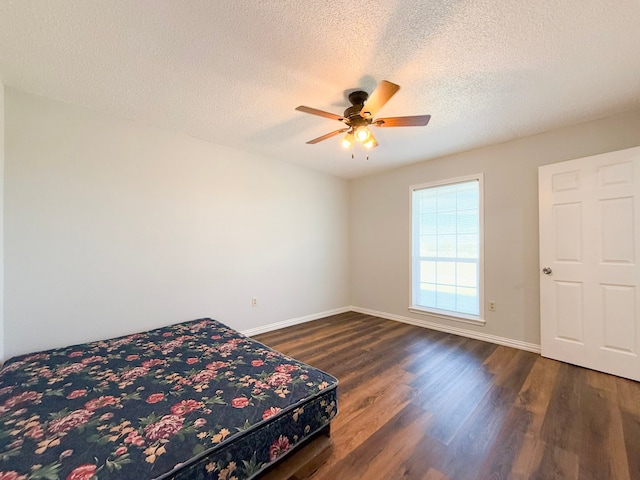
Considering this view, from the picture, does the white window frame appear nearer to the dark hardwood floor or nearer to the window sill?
the window sill

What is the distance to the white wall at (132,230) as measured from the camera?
214 centimetres

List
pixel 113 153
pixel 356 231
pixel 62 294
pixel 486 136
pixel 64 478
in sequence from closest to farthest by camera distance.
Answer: pixel 64 478, pixel 62 294, pixel 113 153, pixel 486 136, pixel 356 231

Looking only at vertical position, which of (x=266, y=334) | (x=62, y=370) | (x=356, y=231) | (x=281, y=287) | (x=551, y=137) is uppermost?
(x=551, y=137)

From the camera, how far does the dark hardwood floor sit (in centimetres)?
141

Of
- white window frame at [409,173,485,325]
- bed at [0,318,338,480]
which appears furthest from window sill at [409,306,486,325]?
bed at [0,318,338,480]

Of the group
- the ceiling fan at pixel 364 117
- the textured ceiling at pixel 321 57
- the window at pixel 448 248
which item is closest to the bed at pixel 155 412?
the ceiling fan at pixel 364 117

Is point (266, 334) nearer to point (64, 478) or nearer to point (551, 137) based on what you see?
point (64, 478)

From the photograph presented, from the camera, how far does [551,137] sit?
286 cm

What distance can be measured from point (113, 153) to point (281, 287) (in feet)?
8.04

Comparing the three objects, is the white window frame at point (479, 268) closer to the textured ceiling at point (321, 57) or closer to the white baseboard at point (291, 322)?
the textured ceiling at point (321, 57)

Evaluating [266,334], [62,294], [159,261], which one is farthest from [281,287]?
[62,294]

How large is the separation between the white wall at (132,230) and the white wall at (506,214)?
1508 mm

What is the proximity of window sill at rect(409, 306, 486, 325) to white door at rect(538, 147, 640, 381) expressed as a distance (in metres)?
0.68

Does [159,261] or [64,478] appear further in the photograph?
[159,261]
